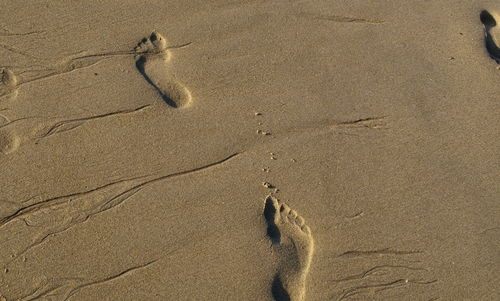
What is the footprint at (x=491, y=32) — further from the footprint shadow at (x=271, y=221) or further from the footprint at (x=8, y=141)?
the footprint at (x=8, y=141)

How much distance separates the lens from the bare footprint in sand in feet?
8.54

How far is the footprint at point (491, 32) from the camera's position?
3.47 metres

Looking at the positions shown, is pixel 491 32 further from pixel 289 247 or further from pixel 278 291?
pixel 278 291

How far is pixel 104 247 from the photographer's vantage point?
2.61 metres

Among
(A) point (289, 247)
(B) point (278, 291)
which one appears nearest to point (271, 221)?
(A) point (289, 247)

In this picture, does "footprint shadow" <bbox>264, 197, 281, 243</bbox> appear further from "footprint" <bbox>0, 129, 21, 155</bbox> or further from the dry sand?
"footprint" <bbox>0, 129, 21, 155</bbox>

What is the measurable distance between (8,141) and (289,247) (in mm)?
1601

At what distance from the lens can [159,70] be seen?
314cm

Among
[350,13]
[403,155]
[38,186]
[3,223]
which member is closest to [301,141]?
[403,155]

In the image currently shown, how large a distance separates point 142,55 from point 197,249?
1267 millimetres

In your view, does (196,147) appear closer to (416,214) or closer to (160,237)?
(160,237)

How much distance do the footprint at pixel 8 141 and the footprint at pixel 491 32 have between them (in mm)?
2966

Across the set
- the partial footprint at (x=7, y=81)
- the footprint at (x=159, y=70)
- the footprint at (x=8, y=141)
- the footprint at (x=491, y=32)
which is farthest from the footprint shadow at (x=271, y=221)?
the footprint at (x=491, y=32)

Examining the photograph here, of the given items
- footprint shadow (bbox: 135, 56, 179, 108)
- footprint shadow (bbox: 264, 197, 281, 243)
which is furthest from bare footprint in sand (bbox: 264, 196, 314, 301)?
footprint shadow (bbox: 135, 56, 179, 108)
